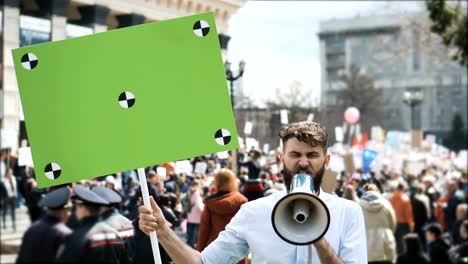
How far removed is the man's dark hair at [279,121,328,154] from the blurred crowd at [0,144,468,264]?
268 centimetres

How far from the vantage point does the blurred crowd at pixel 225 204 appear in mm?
7879

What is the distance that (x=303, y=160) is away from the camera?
132 inches

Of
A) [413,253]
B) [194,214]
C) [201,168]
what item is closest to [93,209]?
[413,253]

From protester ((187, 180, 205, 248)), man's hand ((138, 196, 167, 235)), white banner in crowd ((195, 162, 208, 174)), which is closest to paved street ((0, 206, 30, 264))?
protester ((187, 180, 205, 248))

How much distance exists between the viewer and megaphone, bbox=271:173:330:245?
3.00m

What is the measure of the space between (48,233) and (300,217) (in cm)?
346

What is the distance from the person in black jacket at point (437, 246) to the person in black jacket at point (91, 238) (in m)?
6.61

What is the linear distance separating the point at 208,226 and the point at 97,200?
207cm

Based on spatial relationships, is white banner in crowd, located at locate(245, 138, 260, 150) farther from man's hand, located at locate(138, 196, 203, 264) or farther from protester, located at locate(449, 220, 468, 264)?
man's hand, located at locate(138, 196, 203, 264)

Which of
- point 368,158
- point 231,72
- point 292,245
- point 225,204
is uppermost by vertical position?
point 231,72

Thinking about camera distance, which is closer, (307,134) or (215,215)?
(307,134)

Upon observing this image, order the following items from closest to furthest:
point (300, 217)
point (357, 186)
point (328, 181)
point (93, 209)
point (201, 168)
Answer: point (300, 217) < point (93, 209) < point (328, 181) < point (357, 186) < point (201, 168)

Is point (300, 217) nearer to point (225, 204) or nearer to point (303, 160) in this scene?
point (303, 160)

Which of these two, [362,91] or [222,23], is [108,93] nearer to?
[222,23]
